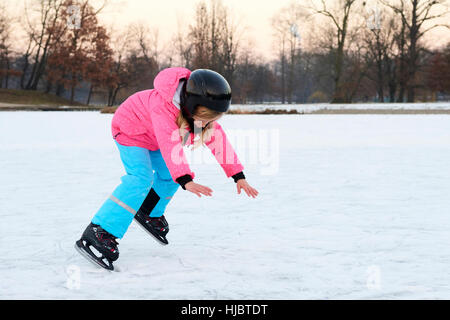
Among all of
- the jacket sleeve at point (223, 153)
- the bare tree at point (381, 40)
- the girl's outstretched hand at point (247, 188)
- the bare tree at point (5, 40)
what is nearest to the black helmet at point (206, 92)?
the jacket sleeve at point (223, 153)

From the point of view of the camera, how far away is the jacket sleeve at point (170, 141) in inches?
89.0

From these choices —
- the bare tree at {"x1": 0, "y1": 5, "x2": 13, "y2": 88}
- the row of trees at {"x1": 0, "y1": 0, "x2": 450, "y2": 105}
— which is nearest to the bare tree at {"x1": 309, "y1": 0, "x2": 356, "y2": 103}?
the row of trees at {"x1": 0, "y1": 0, "x2": 450, "y2": 105}

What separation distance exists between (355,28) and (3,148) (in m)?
32.6

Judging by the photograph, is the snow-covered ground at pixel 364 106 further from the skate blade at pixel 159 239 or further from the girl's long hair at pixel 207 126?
the girl's long hair at pixel 207 126

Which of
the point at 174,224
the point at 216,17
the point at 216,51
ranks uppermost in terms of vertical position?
the point at 216,17

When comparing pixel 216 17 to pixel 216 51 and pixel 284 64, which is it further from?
pixel 284 64

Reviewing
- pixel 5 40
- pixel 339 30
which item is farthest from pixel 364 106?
pixel 5 40

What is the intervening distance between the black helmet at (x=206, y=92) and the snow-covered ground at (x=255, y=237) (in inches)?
32.9

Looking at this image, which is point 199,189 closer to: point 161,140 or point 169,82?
point 161,140

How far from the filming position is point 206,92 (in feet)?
7.43

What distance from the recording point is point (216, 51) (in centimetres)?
3378

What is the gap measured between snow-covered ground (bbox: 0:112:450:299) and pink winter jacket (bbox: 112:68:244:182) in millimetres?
545
